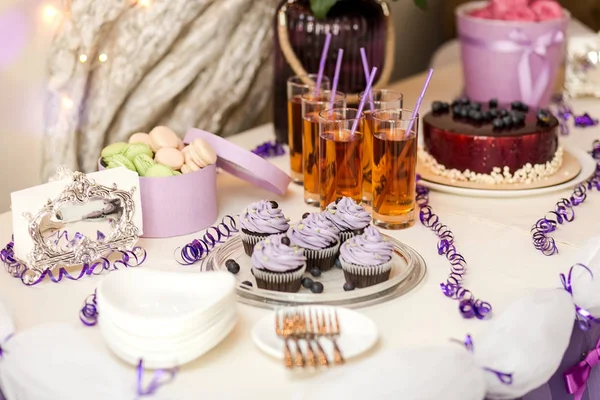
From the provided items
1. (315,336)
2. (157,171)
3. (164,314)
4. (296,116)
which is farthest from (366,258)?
(296,116)

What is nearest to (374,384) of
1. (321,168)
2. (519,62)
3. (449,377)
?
(449,377)

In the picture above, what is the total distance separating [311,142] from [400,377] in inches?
23.4

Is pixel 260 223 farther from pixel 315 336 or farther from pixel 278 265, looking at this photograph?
pixel 315 336

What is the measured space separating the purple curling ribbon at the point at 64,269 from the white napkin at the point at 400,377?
413 mm

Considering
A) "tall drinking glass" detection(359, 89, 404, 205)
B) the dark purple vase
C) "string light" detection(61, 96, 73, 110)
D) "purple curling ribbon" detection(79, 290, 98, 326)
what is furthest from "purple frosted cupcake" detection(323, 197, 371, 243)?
"string light" detection(61, 96, 73, 110)

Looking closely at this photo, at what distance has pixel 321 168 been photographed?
126 cm

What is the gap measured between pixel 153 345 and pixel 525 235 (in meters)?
0.67

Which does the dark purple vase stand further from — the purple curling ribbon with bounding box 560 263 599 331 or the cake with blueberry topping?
the purple curling ribbon with bounding box 560 263 599 331

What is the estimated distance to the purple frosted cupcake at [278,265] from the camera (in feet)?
3.30

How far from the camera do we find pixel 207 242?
1187 mm

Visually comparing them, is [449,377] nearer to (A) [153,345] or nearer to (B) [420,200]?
(A) [153,345]

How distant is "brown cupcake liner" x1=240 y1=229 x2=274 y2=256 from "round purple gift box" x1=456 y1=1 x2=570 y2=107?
36.8 inches

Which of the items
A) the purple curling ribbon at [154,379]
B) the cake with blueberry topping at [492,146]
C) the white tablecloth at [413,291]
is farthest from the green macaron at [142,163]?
the cake with blueberry topping at [492,146]

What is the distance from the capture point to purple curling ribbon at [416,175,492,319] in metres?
1.00
